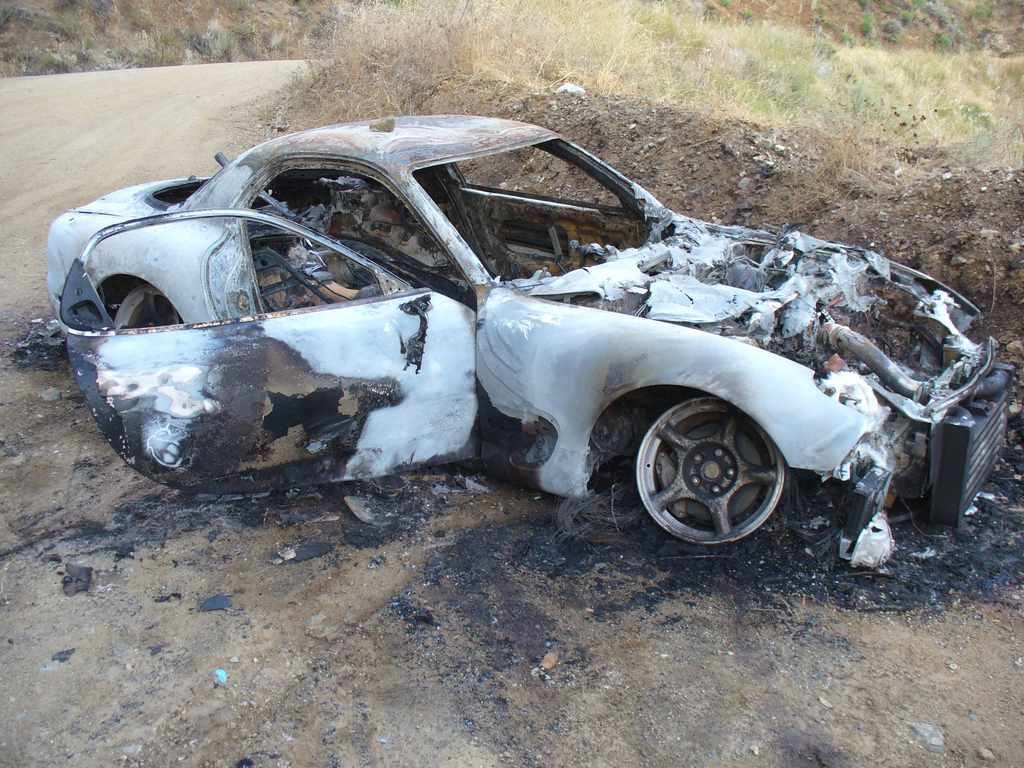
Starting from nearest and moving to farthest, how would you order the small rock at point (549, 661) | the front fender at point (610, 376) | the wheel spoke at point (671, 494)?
the small rock at point (549, 661)
the front fender at point (610, 376)
the wheel spoke at point (671, 494)

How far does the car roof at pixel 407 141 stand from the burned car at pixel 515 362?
0.05 feet

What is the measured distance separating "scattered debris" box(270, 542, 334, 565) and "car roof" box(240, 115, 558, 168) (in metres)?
1.75

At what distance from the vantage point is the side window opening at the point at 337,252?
4.18m

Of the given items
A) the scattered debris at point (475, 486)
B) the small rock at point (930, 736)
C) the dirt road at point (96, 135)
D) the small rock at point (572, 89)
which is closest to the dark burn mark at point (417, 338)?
the scattered debris at point (475, 486)

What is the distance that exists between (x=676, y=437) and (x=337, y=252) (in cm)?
171

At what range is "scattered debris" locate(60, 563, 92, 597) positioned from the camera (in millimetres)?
3375

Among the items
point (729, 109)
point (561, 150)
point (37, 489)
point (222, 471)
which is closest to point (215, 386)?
point (222, 471)

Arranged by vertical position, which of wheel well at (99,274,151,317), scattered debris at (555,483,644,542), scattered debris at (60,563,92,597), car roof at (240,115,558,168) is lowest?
scattered debris at (60,563,92,597)

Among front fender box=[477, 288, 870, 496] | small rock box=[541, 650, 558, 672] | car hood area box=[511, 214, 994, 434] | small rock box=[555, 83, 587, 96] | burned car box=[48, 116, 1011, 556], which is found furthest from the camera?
small rock box=[555, 83, 587, 96]

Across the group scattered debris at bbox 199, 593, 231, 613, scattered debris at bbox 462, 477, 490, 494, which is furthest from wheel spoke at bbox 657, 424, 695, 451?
scattered debris at bbox 199, 593, 231, 613

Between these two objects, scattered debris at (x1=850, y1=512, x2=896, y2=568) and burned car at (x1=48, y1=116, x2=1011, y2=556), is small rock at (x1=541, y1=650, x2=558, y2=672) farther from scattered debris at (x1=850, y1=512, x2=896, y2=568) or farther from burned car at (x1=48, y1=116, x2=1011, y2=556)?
scattered debris at (x1=850, y1=512, x2=896, y2=568)

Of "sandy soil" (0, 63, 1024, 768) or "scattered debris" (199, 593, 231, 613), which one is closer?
"sandy soil" (0, 63, 1024, 768)

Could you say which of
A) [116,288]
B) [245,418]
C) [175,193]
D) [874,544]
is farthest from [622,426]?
[175,193]

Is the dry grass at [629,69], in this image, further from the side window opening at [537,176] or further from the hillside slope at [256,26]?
the hillside slope at [256,26]
